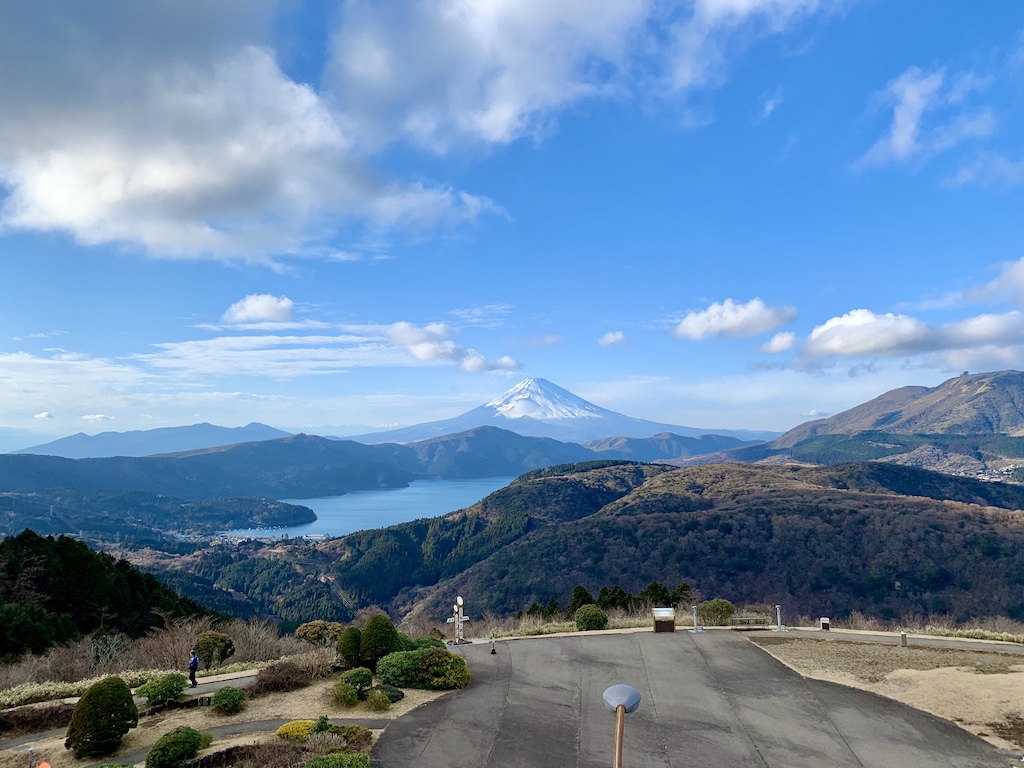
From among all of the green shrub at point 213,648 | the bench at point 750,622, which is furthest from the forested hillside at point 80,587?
the bench at point 750,622

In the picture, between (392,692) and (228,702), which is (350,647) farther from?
(228,702)

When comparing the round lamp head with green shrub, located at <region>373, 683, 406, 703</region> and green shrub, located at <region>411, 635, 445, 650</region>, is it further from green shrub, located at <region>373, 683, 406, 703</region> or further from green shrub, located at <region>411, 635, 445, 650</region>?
green shrub, located at <region>411, 635, 445, 650</region>

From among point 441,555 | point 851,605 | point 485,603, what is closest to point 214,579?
point 441,555

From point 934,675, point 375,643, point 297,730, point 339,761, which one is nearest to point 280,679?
point 375,643

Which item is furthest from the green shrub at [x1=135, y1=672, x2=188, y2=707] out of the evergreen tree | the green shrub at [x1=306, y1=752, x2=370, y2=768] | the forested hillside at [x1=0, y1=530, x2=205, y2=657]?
the evergreen tree

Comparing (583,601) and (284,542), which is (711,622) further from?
(284,542)
